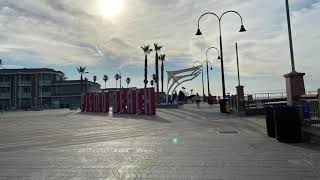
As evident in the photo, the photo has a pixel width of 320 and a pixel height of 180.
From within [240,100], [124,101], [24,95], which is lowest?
[240,100]

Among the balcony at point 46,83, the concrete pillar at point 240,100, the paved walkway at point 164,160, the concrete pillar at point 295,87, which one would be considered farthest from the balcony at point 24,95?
the concrete pillar at point 295,87

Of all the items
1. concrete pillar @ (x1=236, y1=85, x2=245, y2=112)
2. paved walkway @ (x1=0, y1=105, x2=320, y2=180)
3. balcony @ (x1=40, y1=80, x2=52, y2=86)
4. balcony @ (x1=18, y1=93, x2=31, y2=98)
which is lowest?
paved walkway @ (x1=0, y1=105, x2=320, y2=180)

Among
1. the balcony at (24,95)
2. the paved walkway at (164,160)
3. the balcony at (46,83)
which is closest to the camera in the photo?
the paved walkway at (164,160)

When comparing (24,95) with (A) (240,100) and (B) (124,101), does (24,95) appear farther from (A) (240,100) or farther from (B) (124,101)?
(A) (240,100)

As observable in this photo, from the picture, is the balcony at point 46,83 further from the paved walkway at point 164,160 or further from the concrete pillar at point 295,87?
the concrete pillar at point 295,87

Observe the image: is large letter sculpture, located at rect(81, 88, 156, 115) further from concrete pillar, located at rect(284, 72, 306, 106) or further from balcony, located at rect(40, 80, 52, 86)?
balcony, located at rect(40, 80, 52, 86)

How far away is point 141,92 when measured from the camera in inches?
1527

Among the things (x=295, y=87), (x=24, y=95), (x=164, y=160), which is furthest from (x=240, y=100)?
(x=24, y=95)

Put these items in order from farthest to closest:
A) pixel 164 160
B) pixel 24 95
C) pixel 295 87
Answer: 1. pixel 24 95
2. pixel 295 87
3. pixel 164 160

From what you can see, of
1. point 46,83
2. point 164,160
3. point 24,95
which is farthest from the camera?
point 24,95

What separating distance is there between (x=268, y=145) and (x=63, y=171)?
270 inches

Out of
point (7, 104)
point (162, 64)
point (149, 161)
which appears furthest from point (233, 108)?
point (7, 104)

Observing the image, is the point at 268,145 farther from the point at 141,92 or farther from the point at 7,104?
the point at 7,104

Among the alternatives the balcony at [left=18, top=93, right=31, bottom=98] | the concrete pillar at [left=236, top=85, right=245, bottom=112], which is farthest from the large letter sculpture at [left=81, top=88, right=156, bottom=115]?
the balcony at [left=18, top=93, right=31, bottom=98]
